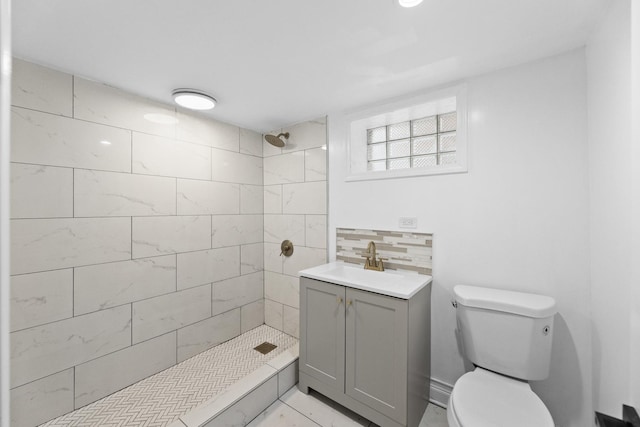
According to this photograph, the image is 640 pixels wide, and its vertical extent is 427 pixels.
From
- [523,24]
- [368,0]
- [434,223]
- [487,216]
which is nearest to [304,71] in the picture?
[368,0]

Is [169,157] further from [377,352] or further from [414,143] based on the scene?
[377,352]

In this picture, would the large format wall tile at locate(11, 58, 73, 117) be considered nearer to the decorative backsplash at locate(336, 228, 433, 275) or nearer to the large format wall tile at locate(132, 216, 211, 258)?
the large format wall tile at locate(132, 216, 211, 258)

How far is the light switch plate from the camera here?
6.56 feet

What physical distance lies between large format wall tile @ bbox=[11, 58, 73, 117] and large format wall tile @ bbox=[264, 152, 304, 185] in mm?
1566

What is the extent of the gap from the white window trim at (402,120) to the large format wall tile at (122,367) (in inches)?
78.3

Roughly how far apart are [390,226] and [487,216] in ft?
2.14

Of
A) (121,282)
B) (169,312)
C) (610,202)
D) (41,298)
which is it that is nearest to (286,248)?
(169,312)

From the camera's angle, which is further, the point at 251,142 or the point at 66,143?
the point at 251,142

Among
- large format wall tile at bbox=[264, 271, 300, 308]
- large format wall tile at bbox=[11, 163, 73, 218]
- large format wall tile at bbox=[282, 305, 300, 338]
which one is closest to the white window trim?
large format wall tile at bbox=[264, 271, 300, 308]

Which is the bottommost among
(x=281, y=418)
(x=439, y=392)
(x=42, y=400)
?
(x=281, y=418)

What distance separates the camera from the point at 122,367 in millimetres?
1900

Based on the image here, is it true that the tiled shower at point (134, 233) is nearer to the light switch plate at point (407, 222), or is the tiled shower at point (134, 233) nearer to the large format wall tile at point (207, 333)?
the large format wall tile at point (207, 333)

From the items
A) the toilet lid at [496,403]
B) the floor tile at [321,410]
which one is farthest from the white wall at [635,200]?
the floor tile at [321,410]

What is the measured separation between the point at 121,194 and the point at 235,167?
38.9 inches
